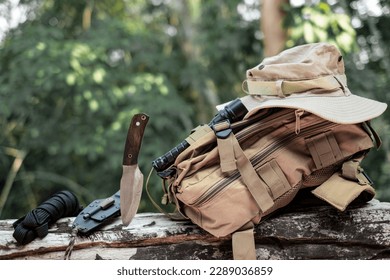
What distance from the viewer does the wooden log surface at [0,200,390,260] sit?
50.6 inches

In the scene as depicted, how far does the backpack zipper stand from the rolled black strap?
41cm

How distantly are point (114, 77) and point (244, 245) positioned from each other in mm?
3124

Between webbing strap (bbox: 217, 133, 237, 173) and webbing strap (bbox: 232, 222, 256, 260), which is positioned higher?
webbing strap (bbox: 217, 133, 237, 173)

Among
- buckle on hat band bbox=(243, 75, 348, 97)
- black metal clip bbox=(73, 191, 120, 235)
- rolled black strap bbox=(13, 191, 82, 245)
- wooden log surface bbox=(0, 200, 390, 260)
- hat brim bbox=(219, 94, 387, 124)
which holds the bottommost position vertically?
wooden log surface bbox=(0, 200, 390, 260)

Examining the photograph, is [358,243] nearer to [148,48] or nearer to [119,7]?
[148,48]

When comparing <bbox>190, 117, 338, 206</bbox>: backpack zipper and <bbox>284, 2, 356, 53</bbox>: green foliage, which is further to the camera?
<bbox>284, 2, 356, 53</bbox>: green foliage

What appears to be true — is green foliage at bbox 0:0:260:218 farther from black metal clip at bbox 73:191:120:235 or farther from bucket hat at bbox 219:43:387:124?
black metal clip at bbox 73:191:120:235

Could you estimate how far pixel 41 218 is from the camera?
1.34m

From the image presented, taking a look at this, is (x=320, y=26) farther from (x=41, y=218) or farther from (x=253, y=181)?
(x=41, y=218)

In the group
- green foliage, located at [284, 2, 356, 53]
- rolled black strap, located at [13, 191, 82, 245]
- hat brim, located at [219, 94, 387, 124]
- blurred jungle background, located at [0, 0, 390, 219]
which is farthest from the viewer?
blurred jungle background, located at [0, 0, 390, 219]

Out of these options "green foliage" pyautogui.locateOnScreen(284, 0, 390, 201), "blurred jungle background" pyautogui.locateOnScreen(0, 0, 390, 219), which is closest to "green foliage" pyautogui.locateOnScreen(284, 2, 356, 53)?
"green foliage" pyautogui.locateOnScreen(284, 0, 390, 201)

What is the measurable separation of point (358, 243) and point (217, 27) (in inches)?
129

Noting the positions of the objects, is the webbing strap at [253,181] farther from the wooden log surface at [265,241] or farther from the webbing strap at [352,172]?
the webbing strap at [352,172]

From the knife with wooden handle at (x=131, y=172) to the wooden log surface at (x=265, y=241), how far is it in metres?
0.06
